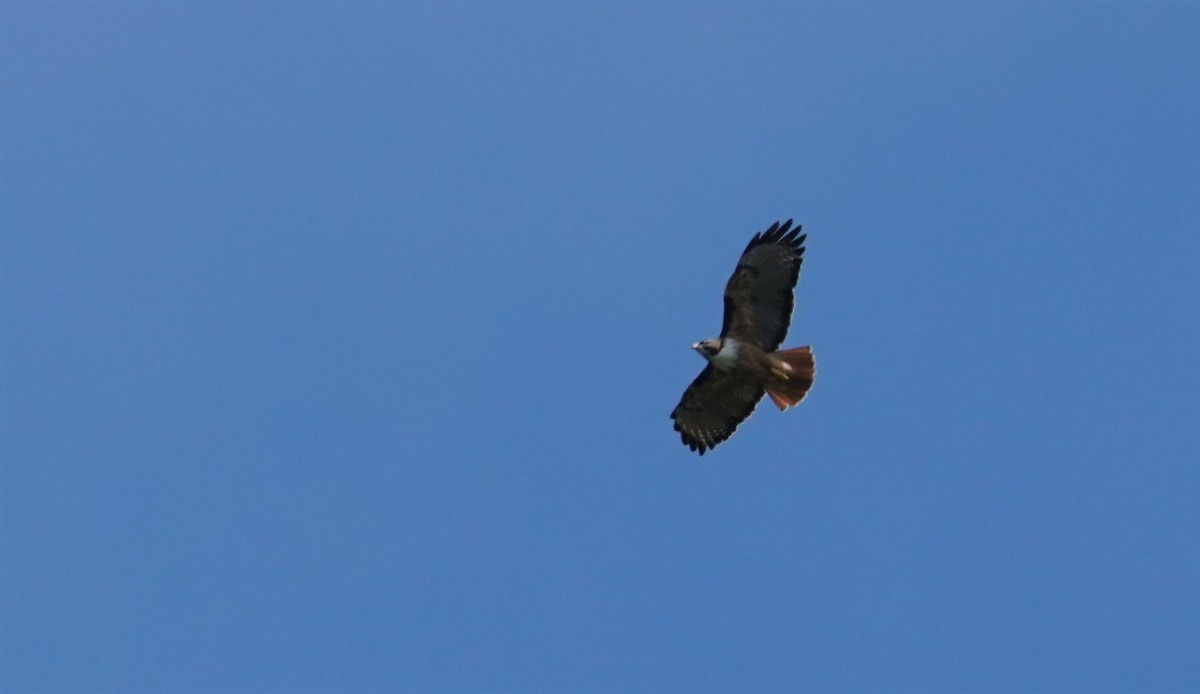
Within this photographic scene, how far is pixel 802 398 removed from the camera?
20.2 metres

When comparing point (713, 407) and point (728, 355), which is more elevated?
point (713, 407)

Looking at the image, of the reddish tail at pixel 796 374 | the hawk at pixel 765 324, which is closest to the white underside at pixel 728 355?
the hawk at pixel 765 324

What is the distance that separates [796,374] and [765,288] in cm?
116

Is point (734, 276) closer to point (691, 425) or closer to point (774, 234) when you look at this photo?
point (774, 234)

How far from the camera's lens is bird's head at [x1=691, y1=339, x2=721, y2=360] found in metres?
20.5

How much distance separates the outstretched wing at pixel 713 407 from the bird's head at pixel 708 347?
0.31 meters

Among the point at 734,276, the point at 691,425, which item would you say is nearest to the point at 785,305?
the point at 734,276

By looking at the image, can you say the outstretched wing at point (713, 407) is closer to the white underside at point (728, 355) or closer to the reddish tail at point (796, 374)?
the white underside at point (728, 355)

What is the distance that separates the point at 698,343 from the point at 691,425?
1628 millimetres

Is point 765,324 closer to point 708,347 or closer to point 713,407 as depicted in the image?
point 708,347

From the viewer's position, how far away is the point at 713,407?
Answer: 853 inches

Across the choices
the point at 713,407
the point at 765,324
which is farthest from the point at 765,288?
the point at 713,407

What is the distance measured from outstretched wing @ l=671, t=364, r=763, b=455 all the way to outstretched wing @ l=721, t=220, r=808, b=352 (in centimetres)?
74

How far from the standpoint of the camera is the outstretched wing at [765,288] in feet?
66.1
